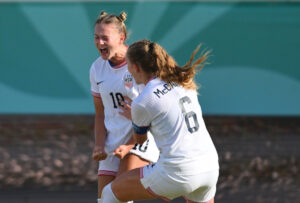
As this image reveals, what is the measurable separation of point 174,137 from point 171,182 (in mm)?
247

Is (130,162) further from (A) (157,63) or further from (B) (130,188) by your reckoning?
(A) (157,63)

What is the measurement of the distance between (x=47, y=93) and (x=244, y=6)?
2.23m

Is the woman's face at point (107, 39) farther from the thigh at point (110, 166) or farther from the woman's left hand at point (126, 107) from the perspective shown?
the thigh at point (110, 166)

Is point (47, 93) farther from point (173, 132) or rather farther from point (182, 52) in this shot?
point (173, 132)

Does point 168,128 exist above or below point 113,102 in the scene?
below

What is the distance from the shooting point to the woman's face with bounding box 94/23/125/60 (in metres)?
3.98

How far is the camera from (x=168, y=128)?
336 cm

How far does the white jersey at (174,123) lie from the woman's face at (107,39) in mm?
662

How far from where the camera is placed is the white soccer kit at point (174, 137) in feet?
11.0

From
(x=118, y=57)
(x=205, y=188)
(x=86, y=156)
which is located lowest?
(x=205, y=188)

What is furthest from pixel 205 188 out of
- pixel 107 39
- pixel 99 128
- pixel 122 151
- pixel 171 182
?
pixel 107 39

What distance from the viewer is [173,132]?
335 centimetres

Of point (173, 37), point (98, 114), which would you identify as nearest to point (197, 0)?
point (173, 37)

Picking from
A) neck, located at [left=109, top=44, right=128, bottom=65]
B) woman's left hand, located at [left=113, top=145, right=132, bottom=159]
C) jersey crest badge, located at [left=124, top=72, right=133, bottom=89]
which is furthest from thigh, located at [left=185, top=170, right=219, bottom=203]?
neck, located at [left=109, top=44, right=128, bottom=65]
